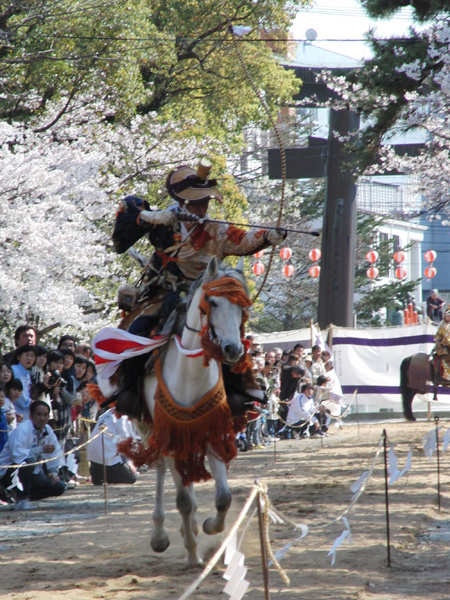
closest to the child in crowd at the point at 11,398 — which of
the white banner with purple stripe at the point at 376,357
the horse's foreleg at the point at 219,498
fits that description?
the horse's foreleg at the point at 219,498

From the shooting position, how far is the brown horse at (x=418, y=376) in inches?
657

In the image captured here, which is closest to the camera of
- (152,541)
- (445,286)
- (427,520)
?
(152,541)

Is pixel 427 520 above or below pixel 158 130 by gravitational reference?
below

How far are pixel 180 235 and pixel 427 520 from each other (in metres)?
3.34

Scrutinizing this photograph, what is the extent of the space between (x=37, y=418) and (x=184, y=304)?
12.4ft

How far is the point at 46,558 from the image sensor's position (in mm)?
6328

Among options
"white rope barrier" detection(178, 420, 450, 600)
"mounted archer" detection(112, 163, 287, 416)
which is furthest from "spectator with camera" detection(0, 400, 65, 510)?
"white rope barrier" detection(178, 420, 450, 600)

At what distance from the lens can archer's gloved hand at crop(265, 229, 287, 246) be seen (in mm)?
5906

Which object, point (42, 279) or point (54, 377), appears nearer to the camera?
point (54, 377)

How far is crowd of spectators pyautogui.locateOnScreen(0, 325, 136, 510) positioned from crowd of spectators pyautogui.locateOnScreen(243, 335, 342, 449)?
448 centimetres

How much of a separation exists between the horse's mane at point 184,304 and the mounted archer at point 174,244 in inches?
10.1

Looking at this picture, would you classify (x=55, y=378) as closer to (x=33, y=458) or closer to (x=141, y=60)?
(x=33, y=458)

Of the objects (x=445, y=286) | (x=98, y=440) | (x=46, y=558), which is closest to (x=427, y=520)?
(x=46, y=558)

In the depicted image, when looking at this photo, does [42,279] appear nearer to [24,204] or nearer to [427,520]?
[24,204]
